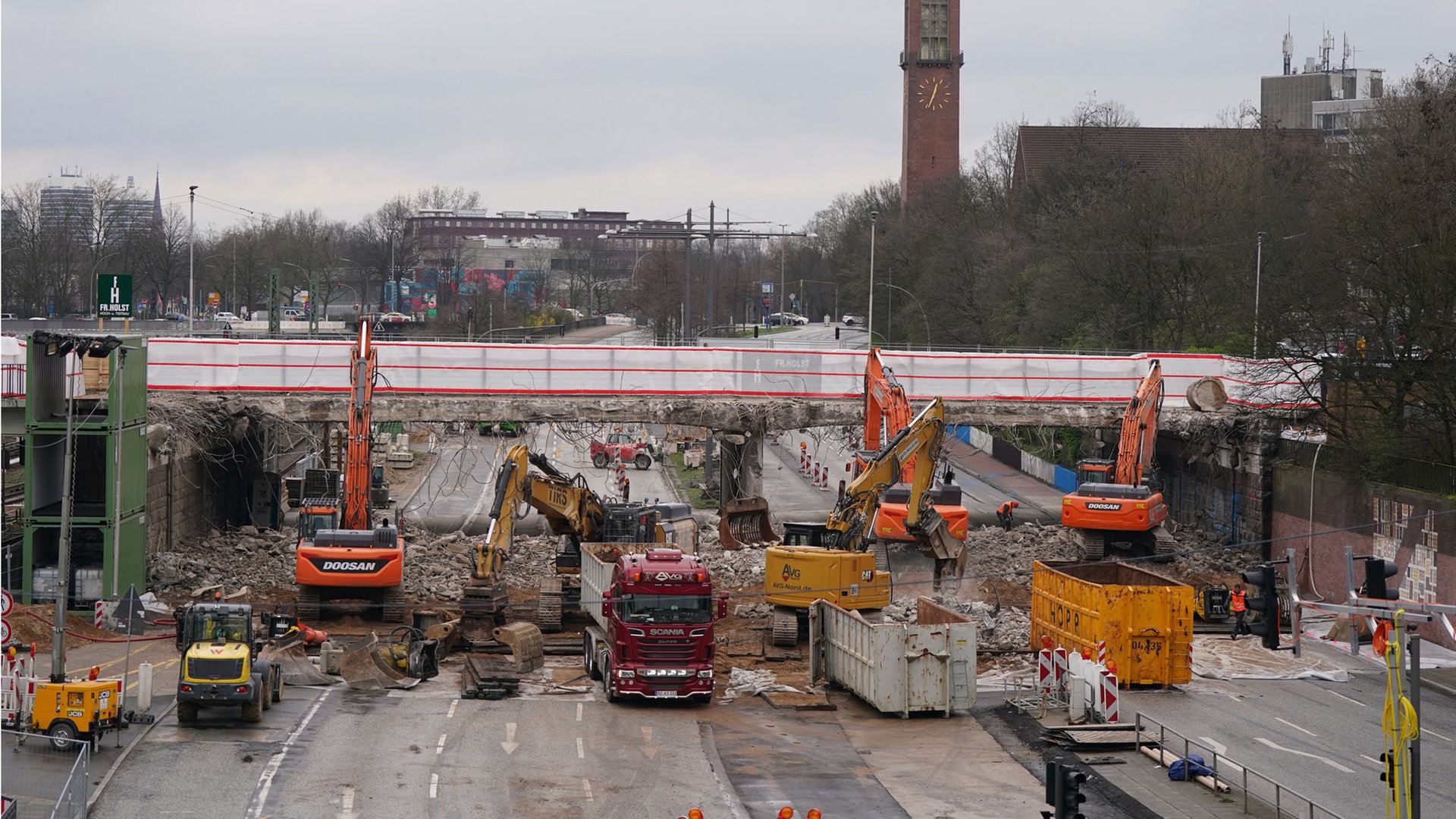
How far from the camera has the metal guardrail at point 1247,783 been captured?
22000 millimetres

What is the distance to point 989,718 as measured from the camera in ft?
94.6

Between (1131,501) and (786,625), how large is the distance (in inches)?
562

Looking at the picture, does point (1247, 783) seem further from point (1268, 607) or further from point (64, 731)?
point (64, 731)

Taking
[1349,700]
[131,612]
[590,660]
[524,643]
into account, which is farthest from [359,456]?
[1349,700]

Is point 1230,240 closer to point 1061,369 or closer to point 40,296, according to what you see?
point 1061,369

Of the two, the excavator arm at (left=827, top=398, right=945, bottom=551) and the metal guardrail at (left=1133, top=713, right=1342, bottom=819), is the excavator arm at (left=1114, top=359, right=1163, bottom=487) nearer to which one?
the excavator arm at (left=827, top=398, right=945, bottom=551)

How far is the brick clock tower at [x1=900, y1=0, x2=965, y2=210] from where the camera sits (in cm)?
11381

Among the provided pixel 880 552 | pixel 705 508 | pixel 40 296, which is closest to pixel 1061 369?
pixel 880 552

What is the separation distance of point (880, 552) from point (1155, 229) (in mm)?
37497

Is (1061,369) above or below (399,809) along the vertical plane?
above

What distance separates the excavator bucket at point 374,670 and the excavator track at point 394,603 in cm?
554

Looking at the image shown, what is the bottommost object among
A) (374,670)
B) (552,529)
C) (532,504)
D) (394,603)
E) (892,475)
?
(374,670)

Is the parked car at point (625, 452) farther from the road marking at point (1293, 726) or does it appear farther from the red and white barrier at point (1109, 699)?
the red and white barrier at point (1109, 699)

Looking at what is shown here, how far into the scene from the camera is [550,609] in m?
37.1
